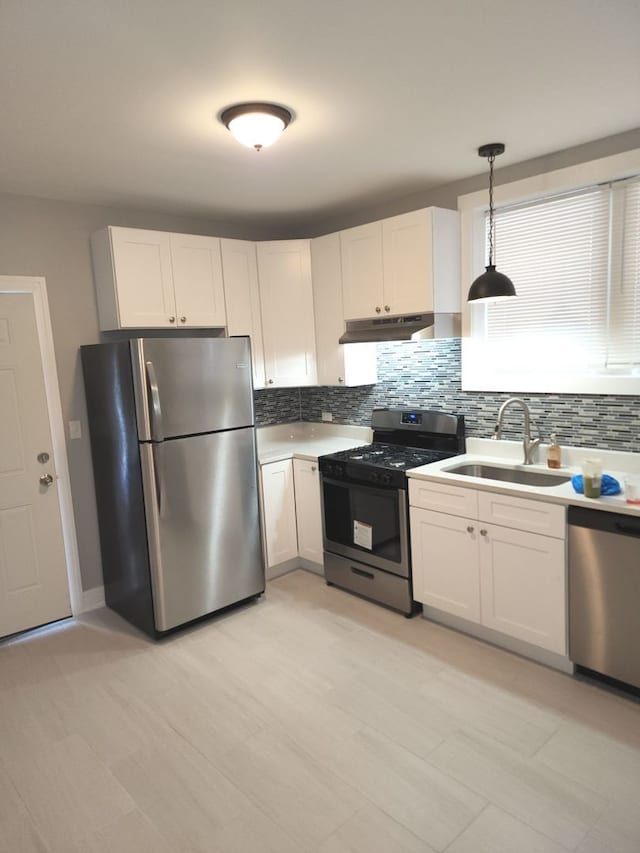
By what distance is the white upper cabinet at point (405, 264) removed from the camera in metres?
3.11

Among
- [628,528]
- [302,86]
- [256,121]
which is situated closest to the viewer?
[302,86]

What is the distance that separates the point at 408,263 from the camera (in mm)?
3207

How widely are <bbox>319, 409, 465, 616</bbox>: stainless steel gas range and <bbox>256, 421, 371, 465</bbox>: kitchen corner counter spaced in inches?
9.4

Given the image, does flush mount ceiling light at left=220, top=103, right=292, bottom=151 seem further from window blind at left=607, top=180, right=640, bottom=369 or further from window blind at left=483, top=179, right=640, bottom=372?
window blind at left=607, top=180, right=640, bottom=369

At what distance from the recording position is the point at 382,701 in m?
2.46

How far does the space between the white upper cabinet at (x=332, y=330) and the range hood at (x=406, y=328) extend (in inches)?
6.3

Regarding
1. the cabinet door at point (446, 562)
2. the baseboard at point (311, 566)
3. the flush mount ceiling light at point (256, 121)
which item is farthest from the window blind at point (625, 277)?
the baseboard at point (311, 566)

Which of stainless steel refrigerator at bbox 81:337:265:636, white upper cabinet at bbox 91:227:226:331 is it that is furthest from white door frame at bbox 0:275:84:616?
white upper cabinet at bbox 91:227:226:331

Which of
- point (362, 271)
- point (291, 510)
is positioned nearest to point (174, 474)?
point (291, 510)

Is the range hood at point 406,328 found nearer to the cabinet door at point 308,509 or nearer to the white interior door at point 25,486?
the cabinet door at point 308,509

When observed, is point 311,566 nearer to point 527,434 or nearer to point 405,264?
point 527,434

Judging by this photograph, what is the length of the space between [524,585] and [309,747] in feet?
3.98

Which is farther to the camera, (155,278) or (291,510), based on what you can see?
(291,510)

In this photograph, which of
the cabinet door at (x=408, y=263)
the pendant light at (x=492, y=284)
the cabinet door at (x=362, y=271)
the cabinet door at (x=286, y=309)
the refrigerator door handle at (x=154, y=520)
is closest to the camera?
the pendant light at (x=492, y=284)
